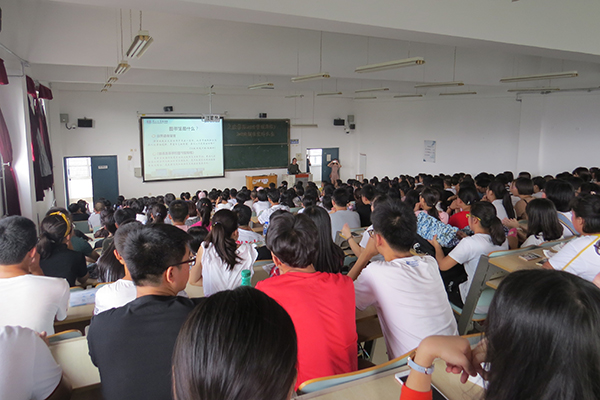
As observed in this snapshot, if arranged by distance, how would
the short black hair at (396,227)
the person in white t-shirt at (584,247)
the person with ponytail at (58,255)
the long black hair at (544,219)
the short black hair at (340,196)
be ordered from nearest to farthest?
the short black hair at (396,227)
the person in white t-shirt at (584,247)
the person with ponytail at (58,255)
the long black hair at (544,219)
the short black hair at (340,196)

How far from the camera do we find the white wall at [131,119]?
10.6m

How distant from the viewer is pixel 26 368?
1.46 meters

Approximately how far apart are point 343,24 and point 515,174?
29.4ft

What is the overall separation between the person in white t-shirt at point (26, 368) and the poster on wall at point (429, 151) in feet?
40.0

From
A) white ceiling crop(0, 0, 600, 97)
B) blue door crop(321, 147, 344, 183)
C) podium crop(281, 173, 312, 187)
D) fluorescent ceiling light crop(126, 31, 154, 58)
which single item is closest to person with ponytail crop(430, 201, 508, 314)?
white ceiling crop(0, 0, 600, 97)

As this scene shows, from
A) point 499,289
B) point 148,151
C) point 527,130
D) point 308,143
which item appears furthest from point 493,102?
point 499,289

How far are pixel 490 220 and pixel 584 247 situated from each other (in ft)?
2.45

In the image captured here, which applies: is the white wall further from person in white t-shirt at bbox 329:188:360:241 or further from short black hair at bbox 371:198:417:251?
short black hair at bbox 371:198:417:251

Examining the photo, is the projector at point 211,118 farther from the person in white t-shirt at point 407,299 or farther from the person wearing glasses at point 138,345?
the person wearing glasses at point 138,345

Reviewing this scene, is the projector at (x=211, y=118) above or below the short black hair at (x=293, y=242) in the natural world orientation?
above

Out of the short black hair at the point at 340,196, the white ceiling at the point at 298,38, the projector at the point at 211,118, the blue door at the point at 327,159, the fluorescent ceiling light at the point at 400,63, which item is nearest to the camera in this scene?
the white ceiling at the point at 298,38

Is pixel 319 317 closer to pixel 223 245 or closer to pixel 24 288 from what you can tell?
pixel 223 245

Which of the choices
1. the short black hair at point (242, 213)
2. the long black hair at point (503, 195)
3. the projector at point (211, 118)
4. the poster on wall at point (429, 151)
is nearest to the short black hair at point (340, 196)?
the short black hair at point (242, 213)

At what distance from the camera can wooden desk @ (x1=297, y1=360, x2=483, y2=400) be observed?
136cm
